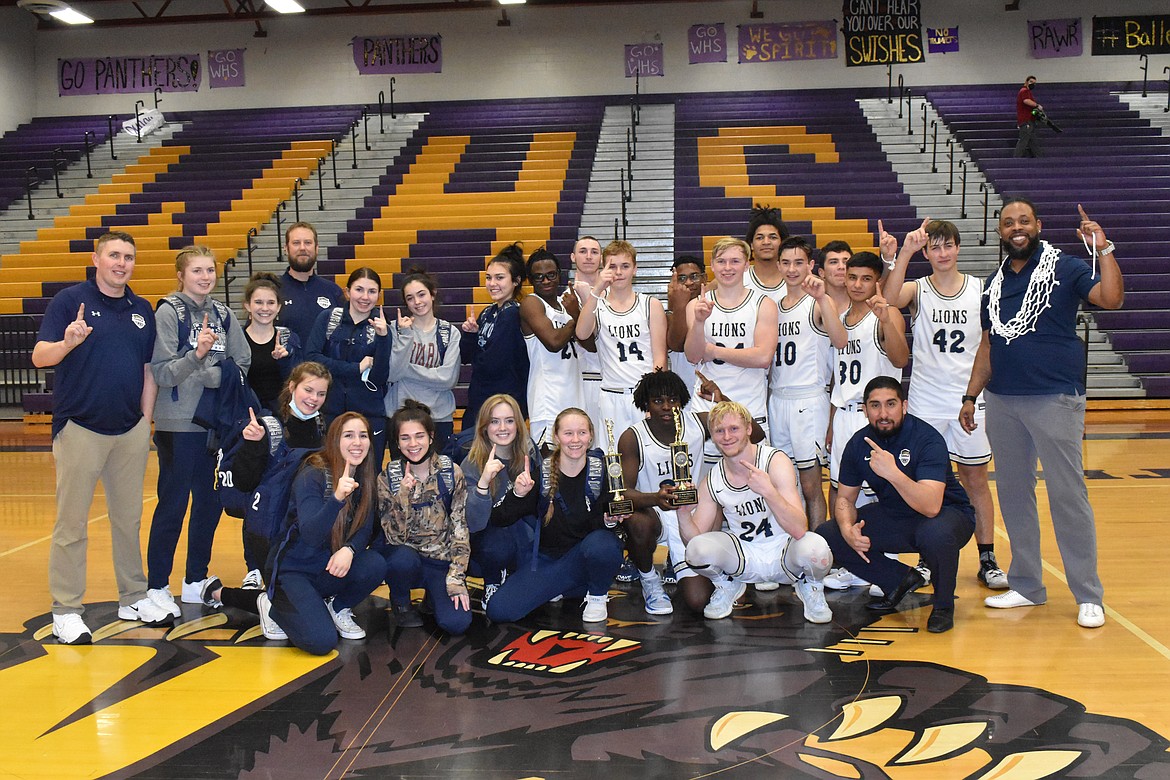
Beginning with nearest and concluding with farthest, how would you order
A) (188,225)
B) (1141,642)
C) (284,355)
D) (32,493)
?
(1141,642), (284,355), (32,493), (188,225)

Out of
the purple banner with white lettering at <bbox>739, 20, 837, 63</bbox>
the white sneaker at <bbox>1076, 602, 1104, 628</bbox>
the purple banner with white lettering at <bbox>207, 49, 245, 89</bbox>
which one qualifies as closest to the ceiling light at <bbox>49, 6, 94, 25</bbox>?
the purple banner with white lettering at <bbox>207, 49, 245, 89</bbox>

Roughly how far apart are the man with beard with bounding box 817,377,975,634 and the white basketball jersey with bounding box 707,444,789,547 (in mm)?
282

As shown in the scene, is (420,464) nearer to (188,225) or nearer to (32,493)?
(32,493)

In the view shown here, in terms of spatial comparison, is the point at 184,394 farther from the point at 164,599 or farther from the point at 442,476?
the point at 442,476

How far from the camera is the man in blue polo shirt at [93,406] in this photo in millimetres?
4520

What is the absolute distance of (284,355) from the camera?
204 inches

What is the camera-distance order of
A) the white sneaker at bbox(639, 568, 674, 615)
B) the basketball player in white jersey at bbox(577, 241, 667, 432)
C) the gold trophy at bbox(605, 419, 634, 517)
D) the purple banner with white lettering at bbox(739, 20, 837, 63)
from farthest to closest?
1. the purple banner with white lettering at bbox(739, 20, 837, 63)
2. the basketball player in white jersey at bbox(577, 241, 667, 432)
3. the white sneaker at bbox(639, 568, 674, 615)
4. the gold trophy at bbox(605, 419, 634, 517)

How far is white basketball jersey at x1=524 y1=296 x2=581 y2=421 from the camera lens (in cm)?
555

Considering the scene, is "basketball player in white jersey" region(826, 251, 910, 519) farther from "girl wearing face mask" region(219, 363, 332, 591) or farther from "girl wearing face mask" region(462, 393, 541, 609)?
"girl wearing face mask" region(219, 363, 332, 591)

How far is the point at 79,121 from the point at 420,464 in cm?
1879

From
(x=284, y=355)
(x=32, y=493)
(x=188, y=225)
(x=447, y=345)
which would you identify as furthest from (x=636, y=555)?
(x=188, y=225)

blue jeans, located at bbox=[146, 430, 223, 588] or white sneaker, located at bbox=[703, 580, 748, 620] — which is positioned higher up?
blue jeans, located at bbox=[146, 430, 223, 588]

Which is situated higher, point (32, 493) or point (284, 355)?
point (284, 355)

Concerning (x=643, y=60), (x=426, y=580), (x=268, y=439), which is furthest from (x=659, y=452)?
(x=643, y=60)
